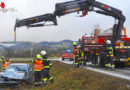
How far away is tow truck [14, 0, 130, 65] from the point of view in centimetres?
1375

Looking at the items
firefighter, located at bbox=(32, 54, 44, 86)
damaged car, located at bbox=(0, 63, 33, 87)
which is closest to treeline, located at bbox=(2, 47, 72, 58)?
damaged car, located at bbox=(0, 63, 33, 87)

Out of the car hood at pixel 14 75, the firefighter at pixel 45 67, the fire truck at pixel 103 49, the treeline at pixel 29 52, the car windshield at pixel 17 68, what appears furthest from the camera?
the treeline at pixel 29 52

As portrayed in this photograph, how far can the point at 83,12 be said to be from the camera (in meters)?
14.0

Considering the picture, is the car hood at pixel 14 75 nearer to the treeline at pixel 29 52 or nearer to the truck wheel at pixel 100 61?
the truck wheel at pixel 100 61

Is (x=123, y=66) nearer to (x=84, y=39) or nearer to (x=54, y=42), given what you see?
(x=84, y=39)

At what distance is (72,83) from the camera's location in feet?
28.6

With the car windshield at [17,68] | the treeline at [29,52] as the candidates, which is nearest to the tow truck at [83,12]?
the car windshield at [17,68]

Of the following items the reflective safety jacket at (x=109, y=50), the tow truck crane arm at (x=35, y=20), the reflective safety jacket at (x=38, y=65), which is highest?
the tow truck crane arm at (x=35, y=20)

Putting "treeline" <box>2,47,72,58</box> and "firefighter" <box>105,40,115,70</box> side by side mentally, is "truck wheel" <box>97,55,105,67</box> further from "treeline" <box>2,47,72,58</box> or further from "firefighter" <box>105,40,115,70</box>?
"treeline" <box>2,47,72,58</box>

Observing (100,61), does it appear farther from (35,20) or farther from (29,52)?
(29,52)

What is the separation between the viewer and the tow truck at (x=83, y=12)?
13.8 metres

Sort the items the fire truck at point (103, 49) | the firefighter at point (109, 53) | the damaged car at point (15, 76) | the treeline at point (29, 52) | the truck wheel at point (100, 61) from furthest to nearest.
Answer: the treeline at point (29, 52), the truck wheel at point (100, 61), the fire truck at point (103, 49), the firefighter at point (109, 53), the damaged car at point (15, 76)

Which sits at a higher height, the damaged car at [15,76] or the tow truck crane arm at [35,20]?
the tow truck crane arm at [35,20]

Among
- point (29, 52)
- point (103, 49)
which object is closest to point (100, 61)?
point (103, 49)
